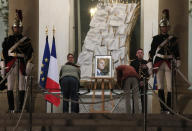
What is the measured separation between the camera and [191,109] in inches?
375

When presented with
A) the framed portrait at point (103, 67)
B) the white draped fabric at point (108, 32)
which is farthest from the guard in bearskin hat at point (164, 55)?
the white draped fabric at point (108, 32)

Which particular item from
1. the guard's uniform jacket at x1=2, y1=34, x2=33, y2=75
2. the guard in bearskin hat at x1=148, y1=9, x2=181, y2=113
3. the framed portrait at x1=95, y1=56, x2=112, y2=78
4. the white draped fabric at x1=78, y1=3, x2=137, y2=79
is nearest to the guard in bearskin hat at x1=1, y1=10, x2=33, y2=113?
the guard's uniform jacket at x1=2, y1=34, x2=33, y2=75

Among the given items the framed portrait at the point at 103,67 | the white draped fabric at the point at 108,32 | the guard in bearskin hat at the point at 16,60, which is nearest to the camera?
the guard in bearskin hat at the point at 16,60

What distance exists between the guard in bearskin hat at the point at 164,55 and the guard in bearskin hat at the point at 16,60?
2.99 meters

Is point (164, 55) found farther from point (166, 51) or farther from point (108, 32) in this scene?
point (108, 32)

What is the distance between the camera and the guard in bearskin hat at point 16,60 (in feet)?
30.1

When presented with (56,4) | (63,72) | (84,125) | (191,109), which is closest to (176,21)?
(191,109)

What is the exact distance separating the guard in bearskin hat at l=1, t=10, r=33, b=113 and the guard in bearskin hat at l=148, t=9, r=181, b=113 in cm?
299

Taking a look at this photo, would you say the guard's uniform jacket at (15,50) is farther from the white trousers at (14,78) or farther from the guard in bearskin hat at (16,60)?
the white trousers at (14,78)

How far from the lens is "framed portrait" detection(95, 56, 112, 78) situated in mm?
12461

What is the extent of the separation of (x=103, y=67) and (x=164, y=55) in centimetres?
382

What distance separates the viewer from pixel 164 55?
29.5 ft

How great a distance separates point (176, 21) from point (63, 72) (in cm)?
332

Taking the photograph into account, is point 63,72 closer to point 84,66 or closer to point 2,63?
point 2,63
